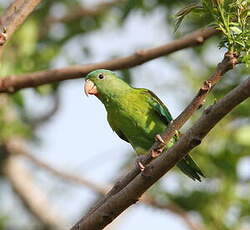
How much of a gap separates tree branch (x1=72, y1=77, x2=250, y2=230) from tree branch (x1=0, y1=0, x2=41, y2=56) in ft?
3.53

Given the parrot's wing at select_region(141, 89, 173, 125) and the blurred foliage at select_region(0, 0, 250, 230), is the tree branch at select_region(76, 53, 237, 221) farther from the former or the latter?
the blurred foliage at select_region(0, 0, 250, 230)

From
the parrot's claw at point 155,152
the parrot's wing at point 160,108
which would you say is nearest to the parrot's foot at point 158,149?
the parrot's claw at point 155,152

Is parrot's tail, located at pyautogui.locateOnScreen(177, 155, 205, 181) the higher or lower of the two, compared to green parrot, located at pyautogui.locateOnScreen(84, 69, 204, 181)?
lower

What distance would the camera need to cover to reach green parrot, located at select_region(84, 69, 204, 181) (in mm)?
4383

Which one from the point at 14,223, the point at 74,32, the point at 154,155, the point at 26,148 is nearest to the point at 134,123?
the point at 154,155

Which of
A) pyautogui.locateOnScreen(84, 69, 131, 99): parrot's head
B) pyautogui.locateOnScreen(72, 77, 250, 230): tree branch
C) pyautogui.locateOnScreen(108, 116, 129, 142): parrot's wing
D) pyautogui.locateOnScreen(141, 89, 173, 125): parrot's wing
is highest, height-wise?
pyautogui.locateOnScreen(84, 69, 131, 99): parrot's head

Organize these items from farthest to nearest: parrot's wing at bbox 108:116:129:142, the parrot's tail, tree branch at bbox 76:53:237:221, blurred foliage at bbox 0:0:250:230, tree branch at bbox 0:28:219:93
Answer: blurred foliage at bbox 0:0:250:230
parrot's wing at bbox 108:116:129:142
the parrot's tail
tree branch at bbox 0:28:219:93
tree branch at bbox 76:53:237:221

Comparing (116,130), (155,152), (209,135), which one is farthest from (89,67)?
(209,135)

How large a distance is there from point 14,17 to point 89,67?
817mm

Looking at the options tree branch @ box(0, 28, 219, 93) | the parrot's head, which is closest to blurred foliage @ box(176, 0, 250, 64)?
tree branch @ box(0, 28, 219, 93)

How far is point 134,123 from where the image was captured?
4434 millimetres

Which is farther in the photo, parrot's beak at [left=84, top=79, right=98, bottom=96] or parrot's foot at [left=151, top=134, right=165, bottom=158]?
parrot's beak at [left=84, top=79, right=98, bottom=96]

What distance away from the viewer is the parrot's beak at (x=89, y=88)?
461cm

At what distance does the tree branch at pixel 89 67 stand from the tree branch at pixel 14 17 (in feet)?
1.71
